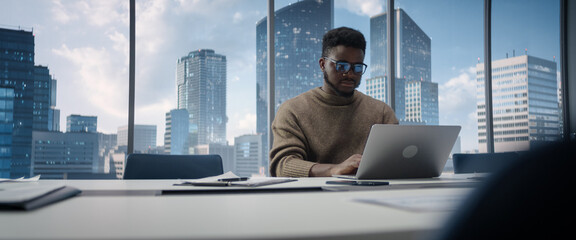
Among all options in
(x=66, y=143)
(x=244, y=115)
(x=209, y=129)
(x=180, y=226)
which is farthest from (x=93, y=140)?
(x=180, y=226)

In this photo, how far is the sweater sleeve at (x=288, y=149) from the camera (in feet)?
6.21

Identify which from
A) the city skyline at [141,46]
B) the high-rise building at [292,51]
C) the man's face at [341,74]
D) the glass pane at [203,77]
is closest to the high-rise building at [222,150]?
the glass pane at [203,77]

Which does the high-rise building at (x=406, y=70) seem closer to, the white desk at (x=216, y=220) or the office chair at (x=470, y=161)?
the office chair at (x=470, y=161)

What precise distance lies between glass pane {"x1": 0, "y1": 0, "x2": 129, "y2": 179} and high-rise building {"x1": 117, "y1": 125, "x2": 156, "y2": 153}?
8 centimetres

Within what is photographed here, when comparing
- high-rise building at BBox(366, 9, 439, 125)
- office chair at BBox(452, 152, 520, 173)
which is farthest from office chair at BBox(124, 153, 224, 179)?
high-rise building at BBox(366, 9, 439, 125)

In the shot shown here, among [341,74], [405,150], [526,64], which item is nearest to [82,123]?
[341,74]

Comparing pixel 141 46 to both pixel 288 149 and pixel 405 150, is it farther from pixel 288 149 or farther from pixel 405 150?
pixel 405 150

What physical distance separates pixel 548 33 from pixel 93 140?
205 inches

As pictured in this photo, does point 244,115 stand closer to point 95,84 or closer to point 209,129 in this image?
point 209,129

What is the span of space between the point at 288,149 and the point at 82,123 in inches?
93.3

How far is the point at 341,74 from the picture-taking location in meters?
2.28

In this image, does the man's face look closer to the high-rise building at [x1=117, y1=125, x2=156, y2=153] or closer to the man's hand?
the man's hand

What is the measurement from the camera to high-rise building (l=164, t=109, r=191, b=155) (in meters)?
3.74

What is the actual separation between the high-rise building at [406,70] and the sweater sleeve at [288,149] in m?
2.22
